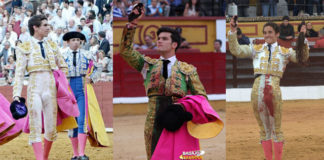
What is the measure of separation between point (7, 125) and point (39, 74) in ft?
3.21

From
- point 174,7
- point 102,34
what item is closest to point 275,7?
point 174,7

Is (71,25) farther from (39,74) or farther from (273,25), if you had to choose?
(273,25)

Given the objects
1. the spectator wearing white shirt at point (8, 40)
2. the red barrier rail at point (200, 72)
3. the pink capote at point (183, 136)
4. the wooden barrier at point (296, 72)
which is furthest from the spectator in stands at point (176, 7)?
the spectator wearing white shirt at point (8, 40)

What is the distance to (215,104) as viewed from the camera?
341 inches

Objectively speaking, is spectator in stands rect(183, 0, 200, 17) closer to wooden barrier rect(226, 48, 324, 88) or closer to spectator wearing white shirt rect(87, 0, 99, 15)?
wooden barrier rect(226, 48, 324, 88)

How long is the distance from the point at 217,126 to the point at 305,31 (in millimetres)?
2017

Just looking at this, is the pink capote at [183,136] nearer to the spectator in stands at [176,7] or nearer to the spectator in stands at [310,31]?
the spectator in stands at [310,31]

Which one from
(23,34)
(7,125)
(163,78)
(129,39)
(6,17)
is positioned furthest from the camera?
(6,17)

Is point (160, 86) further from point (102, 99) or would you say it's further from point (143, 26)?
point (102, 99)

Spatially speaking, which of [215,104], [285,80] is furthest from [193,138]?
[215,104]

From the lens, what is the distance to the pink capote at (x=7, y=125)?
6.45 metres

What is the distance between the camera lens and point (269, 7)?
238 inches

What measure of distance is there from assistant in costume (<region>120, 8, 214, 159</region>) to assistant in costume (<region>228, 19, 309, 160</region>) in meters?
0.97

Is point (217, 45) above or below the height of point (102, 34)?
below
